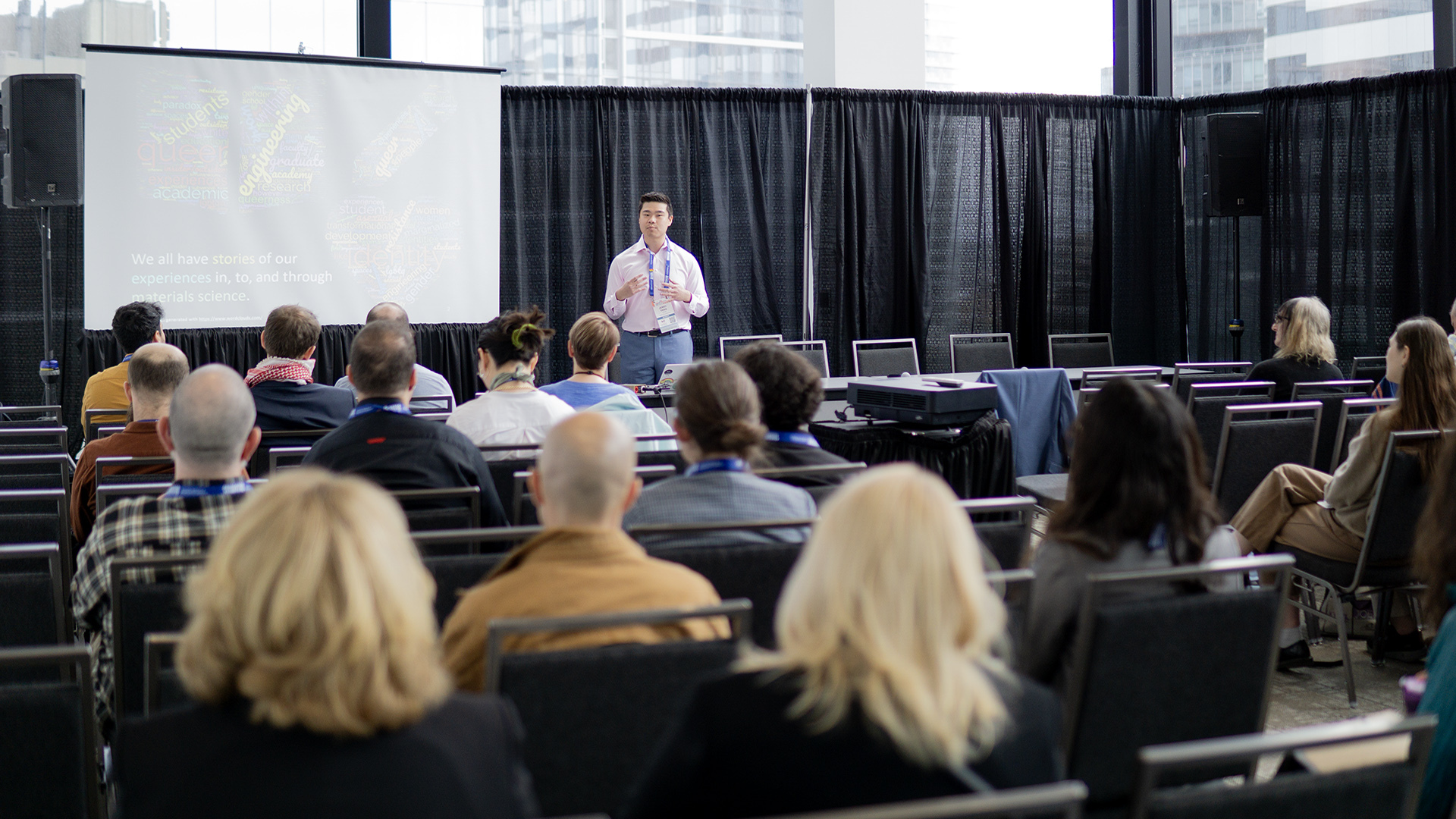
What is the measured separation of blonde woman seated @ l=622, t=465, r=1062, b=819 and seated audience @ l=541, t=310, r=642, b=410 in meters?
3.02

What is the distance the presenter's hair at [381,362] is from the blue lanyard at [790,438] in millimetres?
953

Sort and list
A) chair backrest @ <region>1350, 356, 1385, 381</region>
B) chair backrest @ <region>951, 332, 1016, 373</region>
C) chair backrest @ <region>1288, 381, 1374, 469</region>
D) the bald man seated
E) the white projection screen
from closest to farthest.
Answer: the bald man seated → chair backrest @ <region>1288, 381, 1374, 469</region> → chair backrest @ <region>1350, 356, 1385, 381</region> → the white projection screen → chair backrest @ <region>951, 332, 1016, 373</region>

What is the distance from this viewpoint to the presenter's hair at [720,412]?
8.75 feet

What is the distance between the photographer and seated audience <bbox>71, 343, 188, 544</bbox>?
3314mm

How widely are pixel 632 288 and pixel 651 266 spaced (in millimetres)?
358

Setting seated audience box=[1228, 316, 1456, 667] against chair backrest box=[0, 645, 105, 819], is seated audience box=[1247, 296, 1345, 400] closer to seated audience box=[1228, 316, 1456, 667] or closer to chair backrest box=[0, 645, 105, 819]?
seated audience box=[1228, 316, 1456, 667]

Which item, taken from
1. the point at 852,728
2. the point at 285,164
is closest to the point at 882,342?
the point at 285,164

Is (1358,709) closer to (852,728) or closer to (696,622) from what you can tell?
(696,622)

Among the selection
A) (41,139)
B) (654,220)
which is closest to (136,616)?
(41,139)

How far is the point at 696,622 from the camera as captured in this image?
1783mm

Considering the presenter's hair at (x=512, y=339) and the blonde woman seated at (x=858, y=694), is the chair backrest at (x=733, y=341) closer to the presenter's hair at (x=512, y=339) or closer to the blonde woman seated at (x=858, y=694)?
the presenter's hair at (x=512, y=339)

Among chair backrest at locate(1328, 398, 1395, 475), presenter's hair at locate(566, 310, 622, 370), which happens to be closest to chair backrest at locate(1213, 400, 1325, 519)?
chair backrest at locate(1328, 398, 1395, 475)

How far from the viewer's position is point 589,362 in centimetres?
439

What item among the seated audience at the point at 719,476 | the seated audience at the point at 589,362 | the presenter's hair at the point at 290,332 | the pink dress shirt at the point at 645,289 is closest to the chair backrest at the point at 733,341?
the pink dress shirt at the point at 645,289
